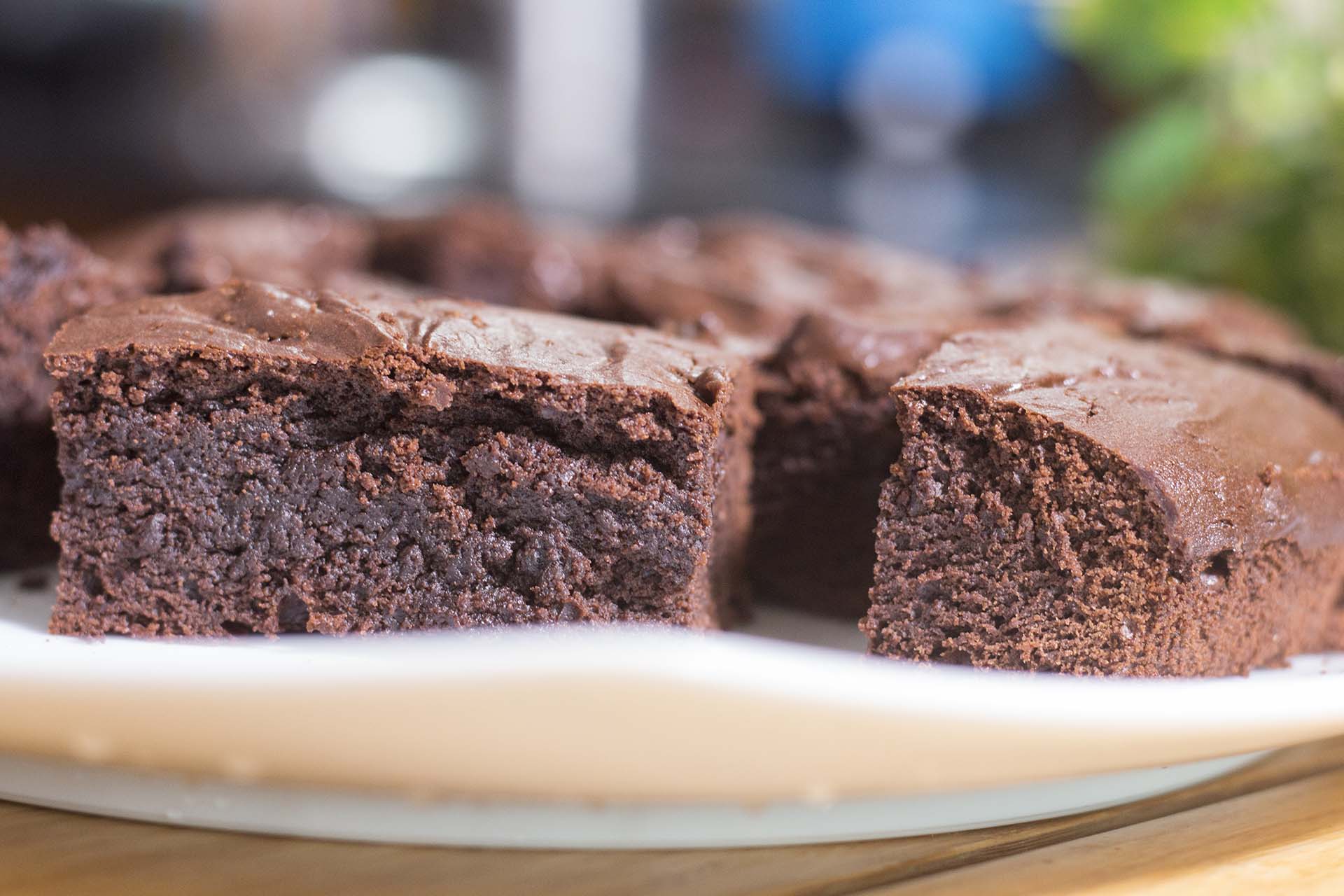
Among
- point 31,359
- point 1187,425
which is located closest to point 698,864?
point 1187,425

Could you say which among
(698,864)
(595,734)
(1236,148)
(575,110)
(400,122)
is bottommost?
(698,864)

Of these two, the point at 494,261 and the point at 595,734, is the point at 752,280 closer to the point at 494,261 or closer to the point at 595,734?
the point at 494,261

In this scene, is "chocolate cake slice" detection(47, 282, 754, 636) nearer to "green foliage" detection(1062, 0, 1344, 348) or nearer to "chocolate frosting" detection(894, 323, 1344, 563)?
"chocolate frosting" detection(894, 323, 1344, 563)

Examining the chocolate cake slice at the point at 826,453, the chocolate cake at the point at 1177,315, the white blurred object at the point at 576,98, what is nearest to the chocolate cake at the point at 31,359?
the chocolate cake slice at the point at 826,453

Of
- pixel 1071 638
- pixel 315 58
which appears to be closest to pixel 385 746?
pixel 1071 638

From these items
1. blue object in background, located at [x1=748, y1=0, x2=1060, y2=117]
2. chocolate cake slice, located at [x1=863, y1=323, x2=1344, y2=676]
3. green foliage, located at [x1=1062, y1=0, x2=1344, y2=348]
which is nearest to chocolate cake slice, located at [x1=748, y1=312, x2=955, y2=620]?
chocolate cake slice, located at [x1=863, y1=323, x2=1344, y2=676]

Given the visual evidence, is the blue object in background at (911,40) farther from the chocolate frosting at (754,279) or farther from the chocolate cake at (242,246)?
the chocolate cake at (242,246)

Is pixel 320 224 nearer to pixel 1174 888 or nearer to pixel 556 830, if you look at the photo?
pixel 556 830
